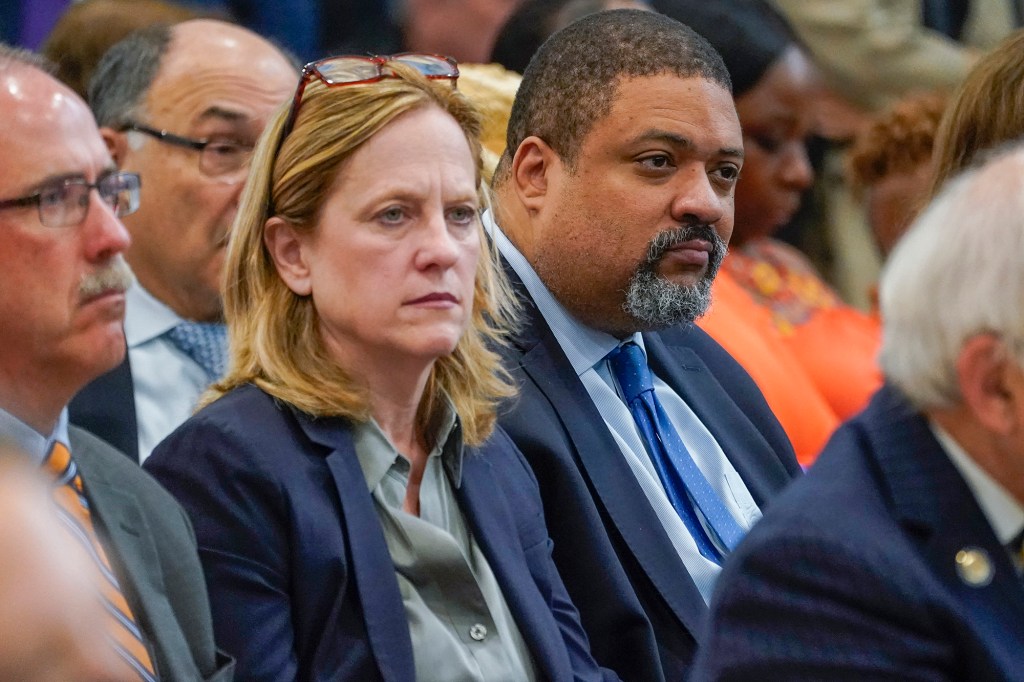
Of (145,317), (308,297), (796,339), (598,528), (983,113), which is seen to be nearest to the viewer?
(308,297)

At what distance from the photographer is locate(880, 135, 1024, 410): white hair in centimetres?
169

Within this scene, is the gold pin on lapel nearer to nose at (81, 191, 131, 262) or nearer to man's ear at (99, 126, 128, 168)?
nose at (81, 191, 131, 262)

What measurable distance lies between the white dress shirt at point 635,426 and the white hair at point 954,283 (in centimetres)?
96

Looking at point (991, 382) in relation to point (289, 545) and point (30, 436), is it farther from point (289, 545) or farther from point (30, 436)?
point (30, 436)

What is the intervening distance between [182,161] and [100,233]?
113cm

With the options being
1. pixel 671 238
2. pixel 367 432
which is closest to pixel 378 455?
pixel 367 432

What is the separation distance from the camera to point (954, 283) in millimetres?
1721

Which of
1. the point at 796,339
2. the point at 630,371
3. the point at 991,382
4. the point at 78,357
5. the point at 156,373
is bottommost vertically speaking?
the point at 796,339

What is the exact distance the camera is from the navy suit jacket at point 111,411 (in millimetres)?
2951

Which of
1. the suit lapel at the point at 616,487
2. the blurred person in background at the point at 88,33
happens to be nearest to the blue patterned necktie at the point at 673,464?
the suit lapel at the point at 616,487

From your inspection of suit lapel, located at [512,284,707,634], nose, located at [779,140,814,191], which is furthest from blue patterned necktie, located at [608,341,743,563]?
nose, located at [779,140,814,191]

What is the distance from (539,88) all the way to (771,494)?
2.76 feet

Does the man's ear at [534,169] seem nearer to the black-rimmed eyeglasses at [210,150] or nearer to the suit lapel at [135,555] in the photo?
the black-rimmed eyeglasses at [210,150]

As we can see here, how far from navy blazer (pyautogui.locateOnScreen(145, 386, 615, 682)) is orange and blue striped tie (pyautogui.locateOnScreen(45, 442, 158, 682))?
0.49 feet
